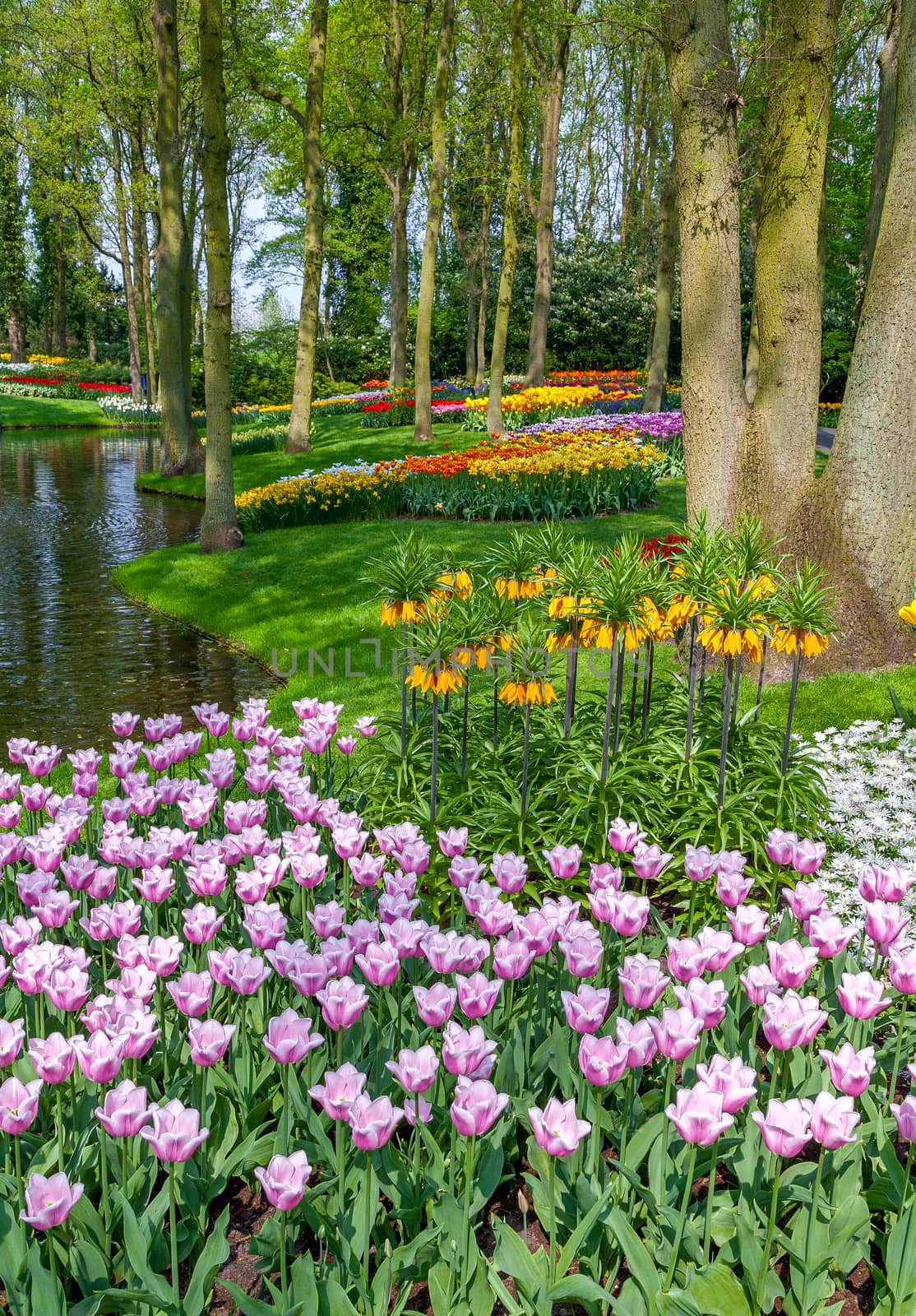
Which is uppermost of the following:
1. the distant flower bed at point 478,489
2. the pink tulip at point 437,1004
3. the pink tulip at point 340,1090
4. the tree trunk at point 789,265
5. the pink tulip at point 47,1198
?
the tree trunk at point 789,265

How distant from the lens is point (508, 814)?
14.0 ft


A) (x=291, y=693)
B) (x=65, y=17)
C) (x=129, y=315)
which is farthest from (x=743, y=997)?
(x=129, y=315)

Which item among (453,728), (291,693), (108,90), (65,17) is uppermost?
(65,17)

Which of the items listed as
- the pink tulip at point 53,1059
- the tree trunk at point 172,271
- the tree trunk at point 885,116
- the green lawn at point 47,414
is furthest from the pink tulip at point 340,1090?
the green lawn at point 47,414

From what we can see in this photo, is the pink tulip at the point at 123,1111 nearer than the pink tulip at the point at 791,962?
Yes

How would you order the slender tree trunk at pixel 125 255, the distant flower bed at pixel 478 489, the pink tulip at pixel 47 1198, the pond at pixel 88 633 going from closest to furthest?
the pink tulip at pixel 47 1198 → the pond at pixel 88 633 → the distant flower bed at pixel 478 489 → the slender tree trunk at pixel 125 255

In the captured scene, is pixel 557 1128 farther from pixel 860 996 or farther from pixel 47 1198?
pixel 47 1198

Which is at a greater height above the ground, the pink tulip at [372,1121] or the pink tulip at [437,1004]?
the pink tulip at [437,1004]

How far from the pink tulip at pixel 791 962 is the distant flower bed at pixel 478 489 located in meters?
10.5

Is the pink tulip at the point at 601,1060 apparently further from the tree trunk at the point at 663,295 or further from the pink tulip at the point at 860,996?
the tree trunk at the point at 663,295

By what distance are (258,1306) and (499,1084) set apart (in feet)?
2.53

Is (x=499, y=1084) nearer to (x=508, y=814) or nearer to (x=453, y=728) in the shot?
(x=508, y=814)

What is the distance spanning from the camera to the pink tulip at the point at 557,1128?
181cm

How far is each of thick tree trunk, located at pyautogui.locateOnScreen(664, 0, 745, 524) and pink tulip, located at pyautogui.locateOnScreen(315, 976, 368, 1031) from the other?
5.14 meters
